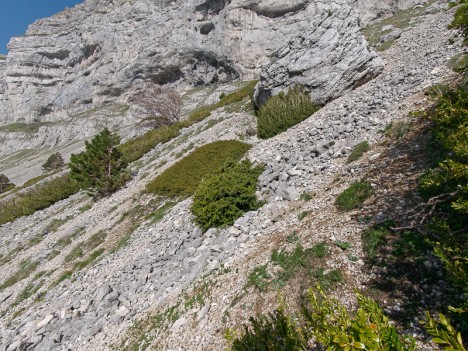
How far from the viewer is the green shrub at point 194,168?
15.3 metres

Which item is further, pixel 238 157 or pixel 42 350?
pixel 238 157

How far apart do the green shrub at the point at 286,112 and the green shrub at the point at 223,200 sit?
652 cm

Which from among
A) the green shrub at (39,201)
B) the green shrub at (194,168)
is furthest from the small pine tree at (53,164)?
the green shrub at (194,168)

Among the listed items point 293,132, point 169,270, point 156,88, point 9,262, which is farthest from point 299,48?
point 156,88

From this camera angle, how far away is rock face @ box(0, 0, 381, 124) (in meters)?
18.2

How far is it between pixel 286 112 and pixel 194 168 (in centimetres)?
646

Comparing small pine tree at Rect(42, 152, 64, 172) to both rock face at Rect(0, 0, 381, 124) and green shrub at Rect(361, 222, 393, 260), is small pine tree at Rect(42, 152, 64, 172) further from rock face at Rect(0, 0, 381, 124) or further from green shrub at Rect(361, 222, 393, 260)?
green shrub at Rect(361, 222, 393, 260)

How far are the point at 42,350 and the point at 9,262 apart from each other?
1129 cm

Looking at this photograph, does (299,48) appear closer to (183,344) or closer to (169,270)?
(169,270)

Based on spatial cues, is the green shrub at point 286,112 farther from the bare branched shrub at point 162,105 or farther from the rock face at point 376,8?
the rock face at point 376,8

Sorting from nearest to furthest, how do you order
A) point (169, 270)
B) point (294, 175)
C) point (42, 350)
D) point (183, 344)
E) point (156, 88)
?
1. point (183, 344)
2. point (42, 350)
3. point (169, 270)
4. point (294, 175)
5. point (156, 88)

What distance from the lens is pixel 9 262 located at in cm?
1664

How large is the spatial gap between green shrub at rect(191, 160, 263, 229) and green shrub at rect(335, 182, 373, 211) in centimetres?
328

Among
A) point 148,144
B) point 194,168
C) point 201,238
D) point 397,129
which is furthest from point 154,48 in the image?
point 397,129
